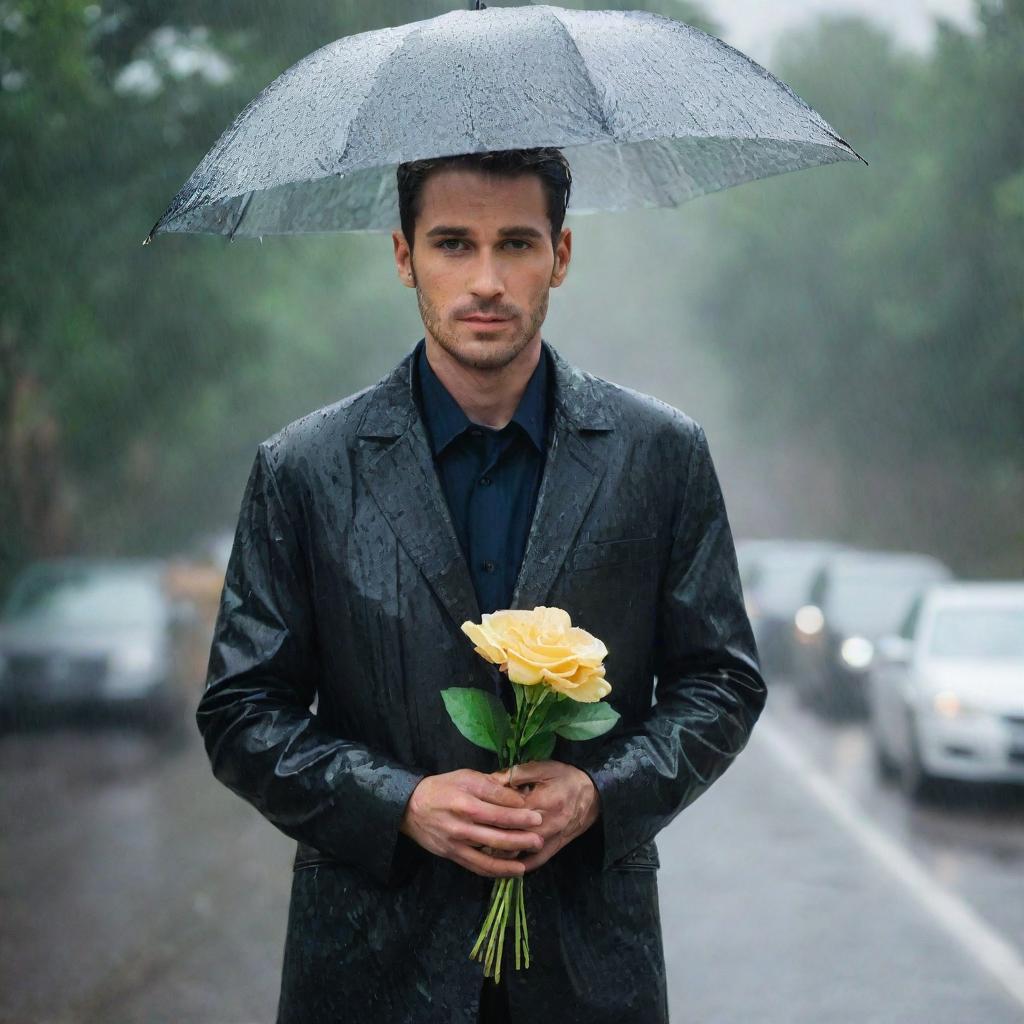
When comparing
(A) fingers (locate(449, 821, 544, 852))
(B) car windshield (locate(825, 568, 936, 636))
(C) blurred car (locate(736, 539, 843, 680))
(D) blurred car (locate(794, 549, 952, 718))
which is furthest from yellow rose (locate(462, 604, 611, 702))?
(C) blurred car (locate(736, 539, 843, 680))

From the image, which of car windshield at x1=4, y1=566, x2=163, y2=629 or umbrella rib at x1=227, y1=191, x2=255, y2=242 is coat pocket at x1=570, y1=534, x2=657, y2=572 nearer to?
umbrella rib at x1=227, y1=191, x2=255, y2=242

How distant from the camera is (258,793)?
2809mm

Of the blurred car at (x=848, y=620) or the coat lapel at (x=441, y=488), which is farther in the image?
the blurred car at (x=848, y=620)

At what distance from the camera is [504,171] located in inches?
112

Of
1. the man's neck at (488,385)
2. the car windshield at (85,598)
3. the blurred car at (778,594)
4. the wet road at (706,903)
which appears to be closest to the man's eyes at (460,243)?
the man's neck at (488,385)

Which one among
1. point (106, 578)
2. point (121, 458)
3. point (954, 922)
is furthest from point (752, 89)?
point (121, 458)

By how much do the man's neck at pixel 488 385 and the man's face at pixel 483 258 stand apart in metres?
0.09

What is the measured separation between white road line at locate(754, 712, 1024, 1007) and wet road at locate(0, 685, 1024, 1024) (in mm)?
18

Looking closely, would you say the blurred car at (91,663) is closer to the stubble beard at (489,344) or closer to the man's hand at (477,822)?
the stubble beard at (489,344)

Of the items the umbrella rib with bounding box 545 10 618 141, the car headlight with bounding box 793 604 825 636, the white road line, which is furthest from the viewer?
the car headlight with bounding box 793 604 825 636

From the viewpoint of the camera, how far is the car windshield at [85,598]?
16.6 meters

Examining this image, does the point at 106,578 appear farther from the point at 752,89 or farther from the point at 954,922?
the point at 752,89

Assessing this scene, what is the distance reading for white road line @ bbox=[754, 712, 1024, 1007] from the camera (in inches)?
278

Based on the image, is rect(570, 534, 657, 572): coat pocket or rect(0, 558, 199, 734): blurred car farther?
rect(0, 558, 199, 734): blurred car
